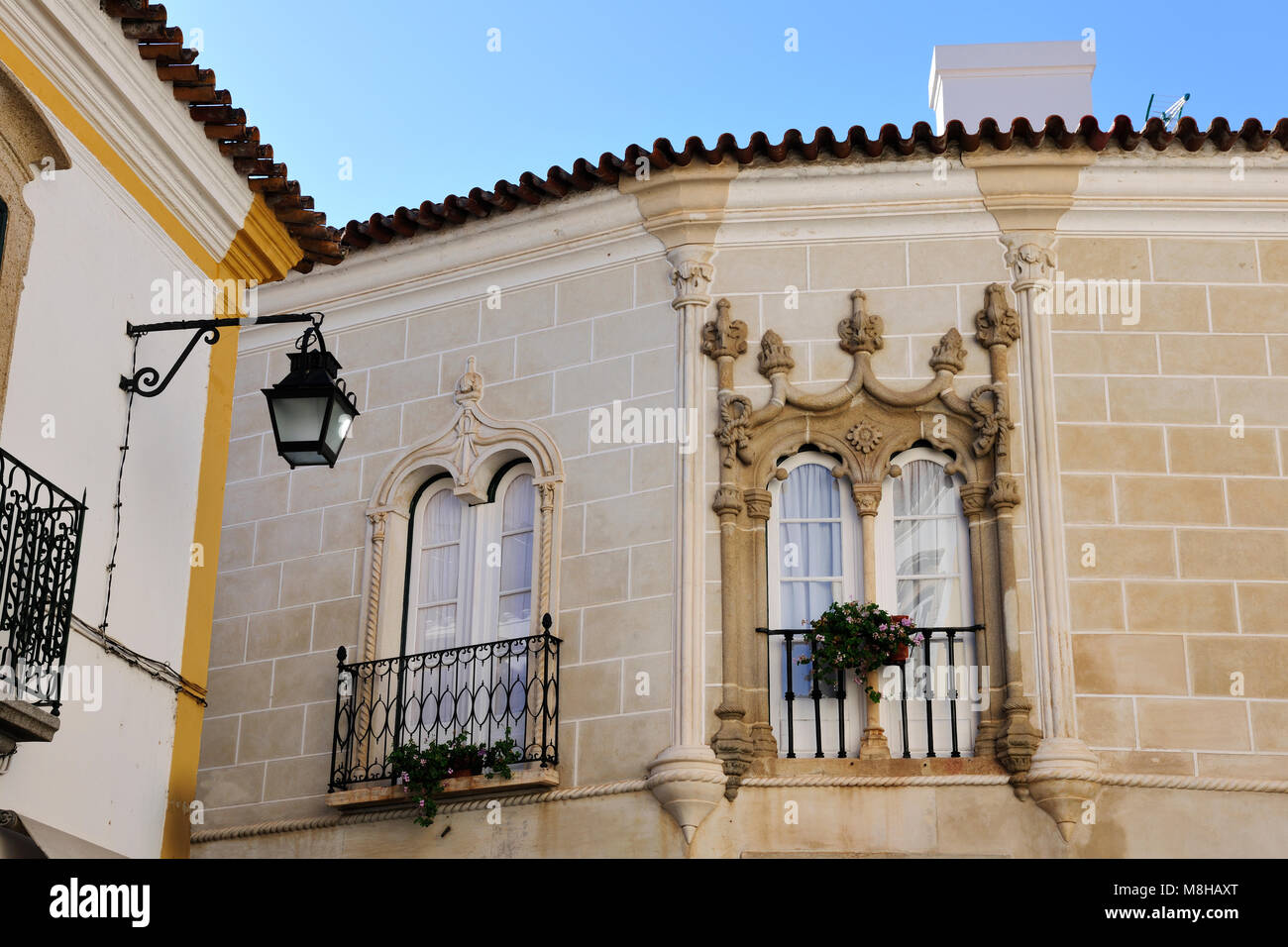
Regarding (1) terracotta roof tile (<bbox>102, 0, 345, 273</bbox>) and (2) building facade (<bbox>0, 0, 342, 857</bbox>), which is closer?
(2) building facade (<bbox>0, 0, 342, 857</bbox>)

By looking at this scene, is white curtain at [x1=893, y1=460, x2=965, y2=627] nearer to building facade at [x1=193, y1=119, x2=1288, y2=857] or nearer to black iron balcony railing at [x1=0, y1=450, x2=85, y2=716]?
building facade at [x1=193, y1=119, x2=1288, y2=857]

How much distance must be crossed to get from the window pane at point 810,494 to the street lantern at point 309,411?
3.91m

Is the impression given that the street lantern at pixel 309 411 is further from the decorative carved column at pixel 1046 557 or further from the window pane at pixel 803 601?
the decorative carved column at pixel 1046 557

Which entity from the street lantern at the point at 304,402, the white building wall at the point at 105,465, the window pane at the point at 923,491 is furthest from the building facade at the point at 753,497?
the street lantern at the point at 304,402

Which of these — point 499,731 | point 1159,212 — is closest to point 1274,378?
point 1159,212

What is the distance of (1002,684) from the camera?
11492mm

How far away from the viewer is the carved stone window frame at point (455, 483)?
12617 mm

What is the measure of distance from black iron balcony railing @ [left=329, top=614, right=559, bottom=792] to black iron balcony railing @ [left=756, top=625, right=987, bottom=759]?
58.1 inches

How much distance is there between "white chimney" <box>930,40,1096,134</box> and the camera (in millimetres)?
14508

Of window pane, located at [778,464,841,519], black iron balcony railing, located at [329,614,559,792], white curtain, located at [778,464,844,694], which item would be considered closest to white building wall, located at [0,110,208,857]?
black iron balcony railing, located at [329,614,559,792]

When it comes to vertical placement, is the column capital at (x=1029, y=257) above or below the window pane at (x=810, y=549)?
above

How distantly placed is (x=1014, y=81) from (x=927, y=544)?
14.4 feet

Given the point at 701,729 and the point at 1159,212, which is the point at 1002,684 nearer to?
the point at 701,729

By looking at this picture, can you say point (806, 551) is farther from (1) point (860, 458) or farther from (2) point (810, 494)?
(1) point (860, 458)
